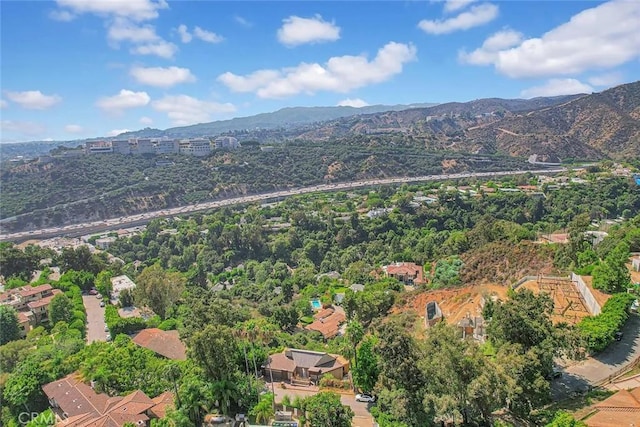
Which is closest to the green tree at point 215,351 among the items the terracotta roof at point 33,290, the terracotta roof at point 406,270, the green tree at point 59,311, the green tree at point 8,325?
the green tree at point 59,311

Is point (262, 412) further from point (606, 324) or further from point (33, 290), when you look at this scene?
point (33, 290)

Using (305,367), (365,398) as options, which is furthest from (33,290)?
(365,398)

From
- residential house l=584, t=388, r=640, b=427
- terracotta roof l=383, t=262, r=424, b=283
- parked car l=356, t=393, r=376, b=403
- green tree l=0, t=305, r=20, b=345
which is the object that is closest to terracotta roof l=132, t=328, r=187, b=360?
green tree l=0, t=305, r=20, b=345

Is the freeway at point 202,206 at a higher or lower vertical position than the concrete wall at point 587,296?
lower

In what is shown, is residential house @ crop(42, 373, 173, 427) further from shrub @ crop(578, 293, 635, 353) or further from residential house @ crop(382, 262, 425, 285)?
residential house @ crop(382, 262, 425, 285)

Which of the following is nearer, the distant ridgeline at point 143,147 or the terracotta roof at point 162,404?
the terracotta roof at point 162,404

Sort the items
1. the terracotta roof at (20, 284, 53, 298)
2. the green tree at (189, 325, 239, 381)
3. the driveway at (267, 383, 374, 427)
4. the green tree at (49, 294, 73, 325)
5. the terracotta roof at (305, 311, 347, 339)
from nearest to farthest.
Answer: the green tree at (189, 325, 239, 381)
the driveway at (267, 383, 374, 427)
the terracotta roof at (305, 311, 347, 339)
the green tree at (49, 294, 73, 325)
the terracotta roof at (20, 284, 53, 298)

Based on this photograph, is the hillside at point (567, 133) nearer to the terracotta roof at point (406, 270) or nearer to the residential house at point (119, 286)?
the terracotta roof at point (406, 270)
